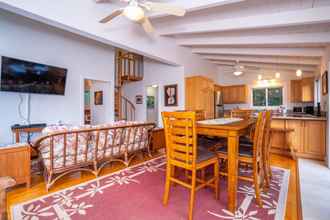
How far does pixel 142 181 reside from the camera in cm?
288

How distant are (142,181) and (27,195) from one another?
5.09 feet

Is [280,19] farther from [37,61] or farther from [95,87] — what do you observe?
[95,87]

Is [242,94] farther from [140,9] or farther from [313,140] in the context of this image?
[140,9]

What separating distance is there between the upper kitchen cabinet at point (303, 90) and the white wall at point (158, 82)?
3.87 metres

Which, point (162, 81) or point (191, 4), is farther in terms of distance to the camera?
point (162, 81)

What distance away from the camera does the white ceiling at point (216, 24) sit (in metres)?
2.79

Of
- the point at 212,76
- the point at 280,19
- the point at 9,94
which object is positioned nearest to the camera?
the point at 280,19

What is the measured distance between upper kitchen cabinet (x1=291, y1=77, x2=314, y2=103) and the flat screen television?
707 cm

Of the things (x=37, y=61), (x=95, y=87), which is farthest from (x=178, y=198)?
(x=95, y=87)

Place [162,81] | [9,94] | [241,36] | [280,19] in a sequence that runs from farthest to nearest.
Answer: [162,81] < [241,36] < [9,94] < [280,19]

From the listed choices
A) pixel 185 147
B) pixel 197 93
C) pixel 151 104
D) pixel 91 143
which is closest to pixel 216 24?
pixel 197 93

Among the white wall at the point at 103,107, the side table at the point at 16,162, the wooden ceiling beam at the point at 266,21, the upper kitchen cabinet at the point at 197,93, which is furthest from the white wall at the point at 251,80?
the side table at the point at 16,162

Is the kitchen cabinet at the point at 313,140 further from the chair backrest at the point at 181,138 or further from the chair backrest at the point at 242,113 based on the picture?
the chair backrest at the point at 181,138

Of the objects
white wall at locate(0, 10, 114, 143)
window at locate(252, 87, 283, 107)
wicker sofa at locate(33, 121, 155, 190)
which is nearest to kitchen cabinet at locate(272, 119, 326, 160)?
window at locate(252, 87, 283, 107)
